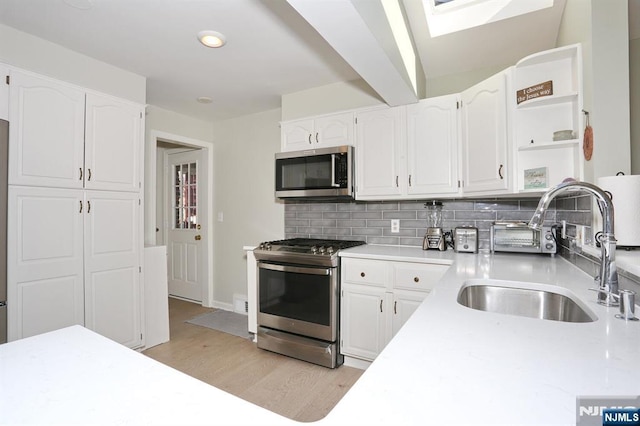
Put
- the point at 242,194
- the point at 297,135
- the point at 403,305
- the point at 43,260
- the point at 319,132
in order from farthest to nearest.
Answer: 1. the point at 242,194
2. the point at 297,135
3. the point at 319,132
4. the point at 403,305
5. the point at 43,260

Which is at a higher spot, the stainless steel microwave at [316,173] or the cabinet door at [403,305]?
the stainless steel microwave at [316,173]

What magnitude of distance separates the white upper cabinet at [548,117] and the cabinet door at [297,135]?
5.59 feet

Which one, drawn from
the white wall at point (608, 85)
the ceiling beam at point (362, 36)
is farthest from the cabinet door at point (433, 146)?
the white wall at point (608, 85)

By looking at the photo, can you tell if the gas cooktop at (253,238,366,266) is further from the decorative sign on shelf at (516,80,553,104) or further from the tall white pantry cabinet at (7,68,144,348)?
the decorative sign on shelf at (516,80,553,104)

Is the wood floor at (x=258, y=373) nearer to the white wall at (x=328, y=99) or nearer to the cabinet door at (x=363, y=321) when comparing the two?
the cabinet door at (x=363, y=321)

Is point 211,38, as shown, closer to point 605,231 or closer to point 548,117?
point 548,117

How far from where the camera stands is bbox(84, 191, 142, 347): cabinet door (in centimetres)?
241

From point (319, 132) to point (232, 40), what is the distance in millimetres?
1089

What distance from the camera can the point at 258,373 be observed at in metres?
2.42

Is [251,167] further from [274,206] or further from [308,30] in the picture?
[308,30]

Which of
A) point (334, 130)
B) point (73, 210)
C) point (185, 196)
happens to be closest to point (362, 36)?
point (334, 130)

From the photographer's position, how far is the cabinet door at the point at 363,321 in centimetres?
236

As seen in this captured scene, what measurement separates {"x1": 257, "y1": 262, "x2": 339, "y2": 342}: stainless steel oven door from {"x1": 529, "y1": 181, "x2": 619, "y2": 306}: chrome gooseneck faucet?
1641 mm

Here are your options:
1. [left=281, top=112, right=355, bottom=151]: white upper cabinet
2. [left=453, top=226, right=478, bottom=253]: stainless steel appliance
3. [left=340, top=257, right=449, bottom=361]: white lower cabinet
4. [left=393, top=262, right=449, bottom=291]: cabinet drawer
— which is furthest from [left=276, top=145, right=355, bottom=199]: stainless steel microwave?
[left=453, top=226, right=478, bottom=253]: stainless steel appliance
